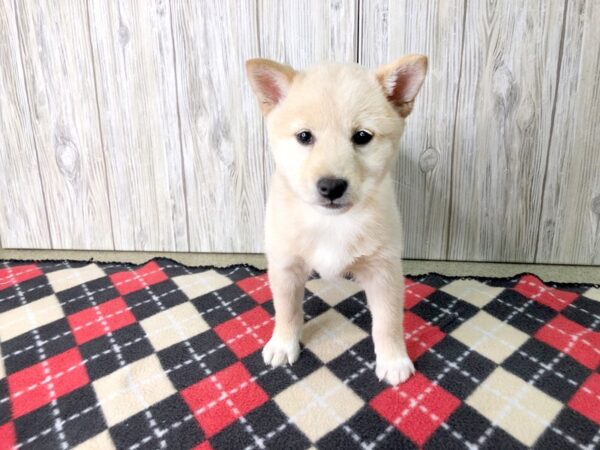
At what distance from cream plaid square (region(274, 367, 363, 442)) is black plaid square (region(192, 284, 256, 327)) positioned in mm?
421

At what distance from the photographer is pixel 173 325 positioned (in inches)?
56.4

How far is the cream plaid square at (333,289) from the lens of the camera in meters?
1.61

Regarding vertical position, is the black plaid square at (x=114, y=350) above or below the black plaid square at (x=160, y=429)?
above

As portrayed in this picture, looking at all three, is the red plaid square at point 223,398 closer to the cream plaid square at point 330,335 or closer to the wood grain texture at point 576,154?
the cream plaid square at point 330,335

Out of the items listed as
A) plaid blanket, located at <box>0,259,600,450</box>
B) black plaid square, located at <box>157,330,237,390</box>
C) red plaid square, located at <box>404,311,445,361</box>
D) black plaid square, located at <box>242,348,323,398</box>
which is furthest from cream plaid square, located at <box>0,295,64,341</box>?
red plaid square, located at <box>404,311,445,361</box>

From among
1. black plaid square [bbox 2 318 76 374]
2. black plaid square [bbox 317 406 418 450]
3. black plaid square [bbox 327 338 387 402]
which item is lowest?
black plaid square [bbox 317 406 418 450]

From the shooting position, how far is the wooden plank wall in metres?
1.60

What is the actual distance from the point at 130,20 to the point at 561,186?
190 centimetres

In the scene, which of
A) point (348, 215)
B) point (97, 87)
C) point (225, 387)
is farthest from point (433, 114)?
point (97, 87)

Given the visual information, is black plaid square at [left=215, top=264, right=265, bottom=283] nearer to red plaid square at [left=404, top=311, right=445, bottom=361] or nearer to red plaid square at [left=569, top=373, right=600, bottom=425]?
red plaid square at [left=404, top=311, right=445, bottom=361]

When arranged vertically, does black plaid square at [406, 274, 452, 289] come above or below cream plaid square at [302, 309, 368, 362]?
above

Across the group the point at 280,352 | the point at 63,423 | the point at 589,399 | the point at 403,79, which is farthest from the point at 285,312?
the point at 589,399

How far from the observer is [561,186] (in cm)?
173

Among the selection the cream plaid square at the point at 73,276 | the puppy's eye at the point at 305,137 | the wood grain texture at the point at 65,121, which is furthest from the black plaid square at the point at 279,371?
the wood grain texture at the point at 65,121
